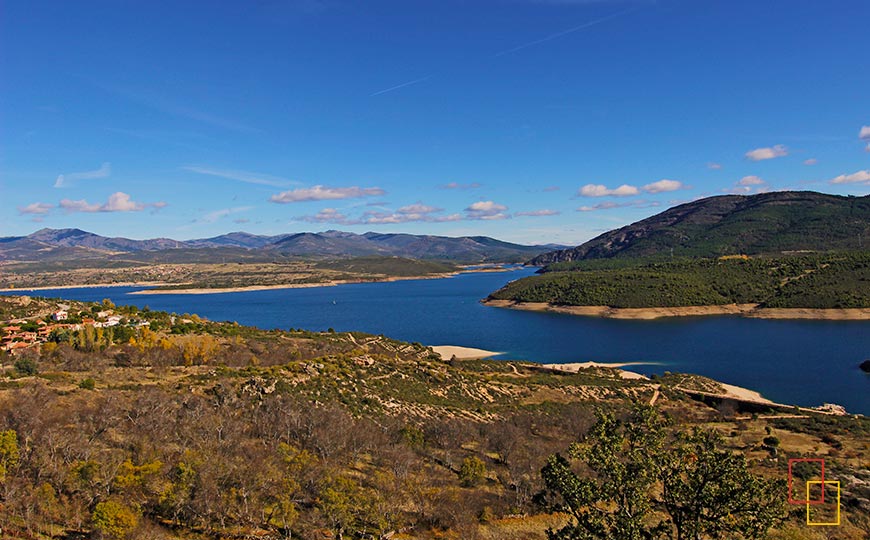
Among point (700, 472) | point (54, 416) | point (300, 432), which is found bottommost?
point (300, 432)

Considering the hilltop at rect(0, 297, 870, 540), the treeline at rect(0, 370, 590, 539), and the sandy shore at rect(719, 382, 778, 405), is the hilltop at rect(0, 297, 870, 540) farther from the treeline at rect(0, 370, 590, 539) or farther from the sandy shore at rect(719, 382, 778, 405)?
the sandy shore at rect(719, 382, 778, 405)

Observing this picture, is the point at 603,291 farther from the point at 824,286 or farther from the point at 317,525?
the point at 317,525

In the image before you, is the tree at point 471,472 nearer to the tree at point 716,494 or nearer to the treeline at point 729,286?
the tree at point 716,494

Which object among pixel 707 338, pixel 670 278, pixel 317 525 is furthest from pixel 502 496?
pixel 670 278

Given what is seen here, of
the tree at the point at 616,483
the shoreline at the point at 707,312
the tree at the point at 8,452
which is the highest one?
the tree at the point at 616,483

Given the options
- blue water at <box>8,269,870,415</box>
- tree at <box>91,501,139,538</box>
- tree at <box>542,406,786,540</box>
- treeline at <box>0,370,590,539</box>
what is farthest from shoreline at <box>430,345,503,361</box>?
tree at <box>542,406,786,540</box>

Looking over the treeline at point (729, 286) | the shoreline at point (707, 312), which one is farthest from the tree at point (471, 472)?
the treeline at point (729, 286)
